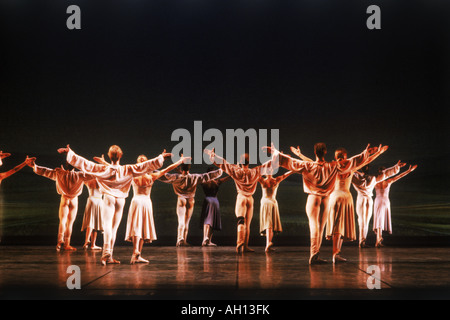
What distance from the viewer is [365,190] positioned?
31.4 feet

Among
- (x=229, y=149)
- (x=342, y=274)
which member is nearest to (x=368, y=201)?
(x=229, y=149)

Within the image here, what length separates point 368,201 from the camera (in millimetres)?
9625

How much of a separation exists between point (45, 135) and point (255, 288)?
8154mm

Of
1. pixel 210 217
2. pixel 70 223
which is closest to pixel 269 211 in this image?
pixel 210 217

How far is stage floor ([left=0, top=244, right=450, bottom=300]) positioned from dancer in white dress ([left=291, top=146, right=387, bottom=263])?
0.32 metres

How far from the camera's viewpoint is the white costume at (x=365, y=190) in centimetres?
942

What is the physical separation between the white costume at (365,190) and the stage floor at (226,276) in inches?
61.1

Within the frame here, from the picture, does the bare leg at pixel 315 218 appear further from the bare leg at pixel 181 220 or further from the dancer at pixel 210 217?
the bare leg at pixel 181 220

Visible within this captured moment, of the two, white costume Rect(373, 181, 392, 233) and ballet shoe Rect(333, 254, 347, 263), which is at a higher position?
white costume Rect(373, 181, 392, 233)

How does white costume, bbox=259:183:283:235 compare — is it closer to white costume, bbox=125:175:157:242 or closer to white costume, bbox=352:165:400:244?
white costume, bbox=352:165:400:244

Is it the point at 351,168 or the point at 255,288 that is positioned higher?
the point at 351,168

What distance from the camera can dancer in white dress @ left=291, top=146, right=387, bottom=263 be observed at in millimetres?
6746

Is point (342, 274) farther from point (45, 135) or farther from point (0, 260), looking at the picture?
point (45, 135)

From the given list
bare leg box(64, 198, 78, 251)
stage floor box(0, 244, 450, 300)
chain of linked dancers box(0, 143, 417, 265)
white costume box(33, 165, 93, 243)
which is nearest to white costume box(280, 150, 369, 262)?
chain of linked dancers box(0, 143, 417, 265)
